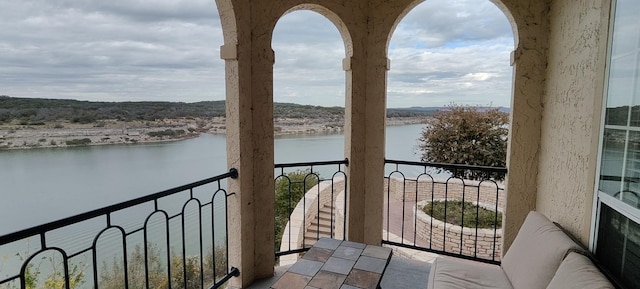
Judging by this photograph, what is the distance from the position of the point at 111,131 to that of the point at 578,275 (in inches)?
158

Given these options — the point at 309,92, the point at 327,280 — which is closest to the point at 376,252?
the point at 327,280

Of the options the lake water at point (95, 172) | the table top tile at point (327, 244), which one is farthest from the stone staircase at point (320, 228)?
the table top tile at point (327, 244)

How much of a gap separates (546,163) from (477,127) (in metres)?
4.60

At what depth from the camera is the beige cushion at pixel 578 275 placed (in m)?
1.24

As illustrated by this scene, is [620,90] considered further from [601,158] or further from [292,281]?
[292,281]

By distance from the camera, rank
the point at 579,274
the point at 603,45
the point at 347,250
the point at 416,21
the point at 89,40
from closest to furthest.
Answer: the point at 579,274, the point at 603,45, the point at 347,250, the point at 89,40, the point at 416,21

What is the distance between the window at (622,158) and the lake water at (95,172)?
182cm

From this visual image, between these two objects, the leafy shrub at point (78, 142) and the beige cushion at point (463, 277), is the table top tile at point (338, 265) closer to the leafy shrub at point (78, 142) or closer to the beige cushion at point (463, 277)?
the beige cushion at point (463, 277)

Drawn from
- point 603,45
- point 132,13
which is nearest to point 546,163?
point 603,45

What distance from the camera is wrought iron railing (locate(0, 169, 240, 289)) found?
1.35 meters

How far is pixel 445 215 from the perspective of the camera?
3023 mm

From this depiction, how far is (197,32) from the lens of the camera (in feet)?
22.1

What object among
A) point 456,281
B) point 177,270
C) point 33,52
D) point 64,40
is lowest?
point 177,270

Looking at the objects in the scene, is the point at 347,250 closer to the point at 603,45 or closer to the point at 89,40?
the point at 603,45
